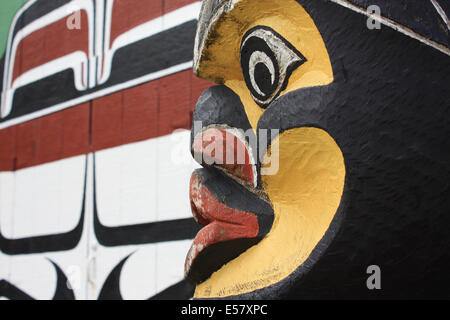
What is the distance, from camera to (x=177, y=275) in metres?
1.59

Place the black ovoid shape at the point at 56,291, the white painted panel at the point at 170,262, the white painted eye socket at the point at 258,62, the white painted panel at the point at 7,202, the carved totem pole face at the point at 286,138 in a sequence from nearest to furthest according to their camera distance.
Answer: the carved totem pole face at the point at 286,138, the white painted eye socket at the point at 258,62, the white painted panel at the point at 170,262, the black ovoid shape at the point at 56,291, the white painted panel at the point at 7,202

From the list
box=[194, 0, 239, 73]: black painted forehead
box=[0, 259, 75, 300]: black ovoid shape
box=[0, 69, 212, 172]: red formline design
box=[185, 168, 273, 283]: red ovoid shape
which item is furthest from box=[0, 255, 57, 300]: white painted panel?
box=[194, 0, 239, 73]: black painted forehead

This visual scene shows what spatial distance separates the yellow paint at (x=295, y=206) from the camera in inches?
24.4

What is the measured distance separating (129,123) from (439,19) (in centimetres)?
147

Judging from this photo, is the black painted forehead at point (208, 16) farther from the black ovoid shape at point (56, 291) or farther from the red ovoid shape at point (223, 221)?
the black ovoid shape at point (56, 291)

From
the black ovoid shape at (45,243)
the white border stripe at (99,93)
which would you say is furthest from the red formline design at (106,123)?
the black ovoid shape at (45,243)

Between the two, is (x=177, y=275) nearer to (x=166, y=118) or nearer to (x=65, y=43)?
(x=166, y=118)

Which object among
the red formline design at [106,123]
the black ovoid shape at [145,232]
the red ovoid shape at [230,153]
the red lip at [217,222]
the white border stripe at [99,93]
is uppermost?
the white border stripe at [99,93]

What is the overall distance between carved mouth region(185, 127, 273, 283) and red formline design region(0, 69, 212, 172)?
0.87 metres

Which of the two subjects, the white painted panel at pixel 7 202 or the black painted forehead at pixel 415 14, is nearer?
the black painted forehead at pixel 415 14

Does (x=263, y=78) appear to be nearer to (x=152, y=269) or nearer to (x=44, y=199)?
(x=152, y=269)

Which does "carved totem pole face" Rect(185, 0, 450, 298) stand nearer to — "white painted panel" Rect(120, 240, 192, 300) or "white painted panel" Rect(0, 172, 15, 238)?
"white painted panel" Rect(120, 240, 192, 300)

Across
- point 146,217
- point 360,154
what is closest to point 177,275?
point 146,217

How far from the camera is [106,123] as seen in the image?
2.00m
